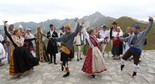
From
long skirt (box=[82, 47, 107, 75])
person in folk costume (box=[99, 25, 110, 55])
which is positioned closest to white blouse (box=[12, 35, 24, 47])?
long skirt (box=[82, 47, 107, 75])

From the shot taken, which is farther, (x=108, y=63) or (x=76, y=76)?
(x=108, y=63)

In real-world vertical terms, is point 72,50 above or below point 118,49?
above

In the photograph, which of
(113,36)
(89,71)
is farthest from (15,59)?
(113,36)

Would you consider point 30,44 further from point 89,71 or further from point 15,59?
point 89,71

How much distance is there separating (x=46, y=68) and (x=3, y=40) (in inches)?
132

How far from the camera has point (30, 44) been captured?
14375 millimetres

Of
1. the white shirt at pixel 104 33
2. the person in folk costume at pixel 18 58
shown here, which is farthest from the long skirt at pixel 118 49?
the person in folk costume at pixel 18 58

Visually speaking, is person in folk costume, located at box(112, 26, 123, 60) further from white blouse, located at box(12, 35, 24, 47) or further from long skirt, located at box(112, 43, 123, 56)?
white blouse, located at box(12, 35, 24, 47)

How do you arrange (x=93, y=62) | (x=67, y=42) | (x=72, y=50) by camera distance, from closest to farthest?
(x=93, y=62) → (x=67, y=42) → (x=72, y=50)

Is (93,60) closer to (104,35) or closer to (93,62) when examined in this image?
(93,62)

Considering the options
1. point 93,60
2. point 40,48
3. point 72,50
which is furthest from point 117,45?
point 93,60

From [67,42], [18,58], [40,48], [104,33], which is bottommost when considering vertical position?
[18,58]

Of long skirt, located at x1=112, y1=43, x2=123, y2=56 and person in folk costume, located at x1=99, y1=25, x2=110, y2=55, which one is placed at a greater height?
person in folk costume, located at x1=99, y1=25, x2=110, y2=55

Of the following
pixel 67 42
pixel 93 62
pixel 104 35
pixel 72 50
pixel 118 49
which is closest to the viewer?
pixel 93 62
